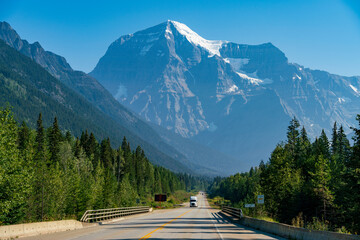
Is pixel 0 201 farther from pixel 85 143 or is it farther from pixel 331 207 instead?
pixel 85 143

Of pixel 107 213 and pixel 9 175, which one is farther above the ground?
pixel 9 175

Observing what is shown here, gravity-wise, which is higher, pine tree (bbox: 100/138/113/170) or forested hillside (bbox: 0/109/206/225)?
pine tree (bbox: 100/138/113/170)

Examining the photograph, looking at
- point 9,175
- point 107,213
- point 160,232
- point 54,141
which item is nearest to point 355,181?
point 160,232

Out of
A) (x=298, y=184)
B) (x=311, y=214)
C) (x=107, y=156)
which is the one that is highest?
(x=107, y=156)

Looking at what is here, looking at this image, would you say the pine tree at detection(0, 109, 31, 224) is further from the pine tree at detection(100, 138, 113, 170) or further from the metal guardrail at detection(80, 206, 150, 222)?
the pine tree at detection(100, 138, 113, 170)

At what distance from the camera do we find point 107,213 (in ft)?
140

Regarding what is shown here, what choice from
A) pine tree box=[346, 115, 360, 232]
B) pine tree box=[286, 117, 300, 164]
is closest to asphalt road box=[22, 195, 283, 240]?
pine tree box=[346, 115, 360, 232]

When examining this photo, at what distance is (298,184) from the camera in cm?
5566

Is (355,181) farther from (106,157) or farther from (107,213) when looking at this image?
(106,157)

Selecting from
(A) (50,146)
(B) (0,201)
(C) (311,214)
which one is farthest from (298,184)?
(A) (50,146)

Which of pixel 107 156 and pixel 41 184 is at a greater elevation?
pixel 107 156

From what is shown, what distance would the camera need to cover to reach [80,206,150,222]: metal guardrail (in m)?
36.3

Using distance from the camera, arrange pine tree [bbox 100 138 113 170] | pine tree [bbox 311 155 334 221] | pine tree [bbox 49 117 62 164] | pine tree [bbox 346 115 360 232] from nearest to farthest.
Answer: pine tree [bbox 346 115 360 232] → pine tree [bbox 311 155 334 221] → pine tree [bbox 49 117 62 164] → pine tree [bbox 100 138 113 170]

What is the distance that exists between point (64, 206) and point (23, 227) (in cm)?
3495
